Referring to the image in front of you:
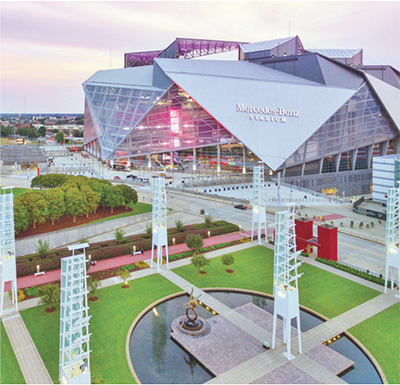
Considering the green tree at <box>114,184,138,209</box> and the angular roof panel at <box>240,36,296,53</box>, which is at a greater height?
the angular roof panel at <box>240,36,296,53</box>

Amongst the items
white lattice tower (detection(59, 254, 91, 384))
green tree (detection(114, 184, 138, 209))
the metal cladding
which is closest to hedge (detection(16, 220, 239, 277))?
green tree (detection(114, 184, 138, 209))

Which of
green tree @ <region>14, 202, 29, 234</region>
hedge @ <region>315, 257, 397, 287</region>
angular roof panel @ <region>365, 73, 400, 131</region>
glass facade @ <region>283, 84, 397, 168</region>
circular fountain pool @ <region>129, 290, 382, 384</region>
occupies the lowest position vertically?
circular fountain pool @ <region>129, 290, 382, 384</region>

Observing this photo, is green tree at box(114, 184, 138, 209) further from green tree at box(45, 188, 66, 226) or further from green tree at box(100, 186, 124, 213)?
green tree at box(45, 188, 66, 226)

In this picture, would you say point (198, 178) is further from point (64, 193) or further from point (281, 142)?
point (64, 193)

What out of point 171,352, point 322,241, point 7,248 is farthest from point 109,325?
point 322,241

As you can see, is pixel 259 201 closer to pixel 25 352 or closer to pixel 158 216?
pixel 158 216
